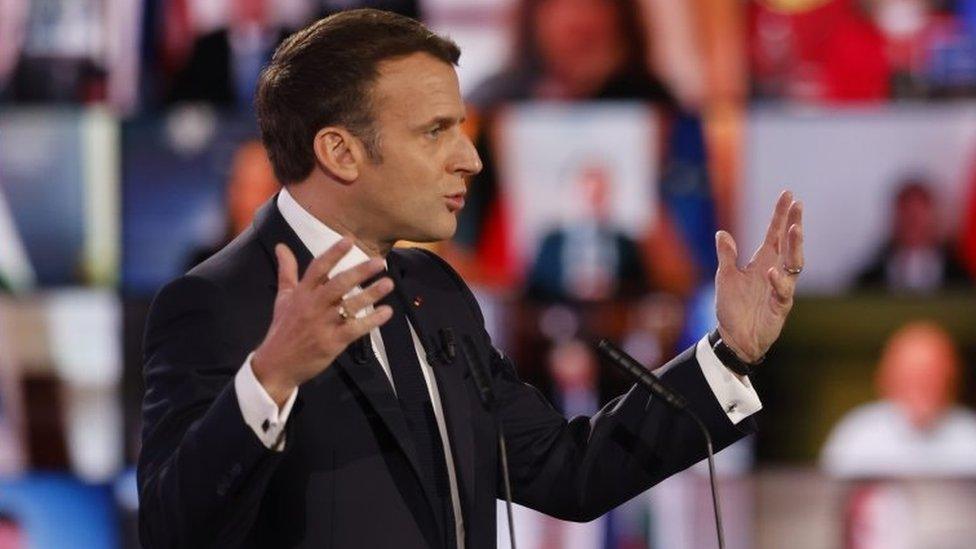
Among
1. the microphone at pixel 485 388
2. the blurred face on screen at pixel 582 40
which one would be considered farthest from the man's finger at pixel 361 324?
the blurred face on screen at pixel 582 40

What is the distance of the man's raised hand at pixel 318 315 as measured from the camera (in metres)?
1.76

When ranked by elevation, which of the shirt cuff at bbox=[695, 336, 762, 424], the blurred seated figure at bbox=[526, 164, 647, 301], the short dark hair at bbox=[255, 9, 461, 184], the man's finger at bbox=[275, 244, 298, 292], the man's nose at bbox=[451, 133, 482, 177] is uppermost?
the short dark hair at bbox=[255, 9, 461, 184]

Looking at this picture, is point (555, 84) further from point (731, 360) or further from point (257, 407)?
point (257, 407)

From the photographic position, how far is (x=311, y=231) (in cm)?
219

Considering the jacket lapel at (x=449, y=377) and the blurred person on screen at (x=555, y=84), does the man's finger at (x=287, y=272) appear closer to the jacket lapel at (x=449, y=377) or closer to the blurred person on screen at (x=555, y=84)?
the jacket lapel at (x=449, y=377)

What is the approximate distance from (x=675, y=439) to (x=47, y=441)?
2.88 meters

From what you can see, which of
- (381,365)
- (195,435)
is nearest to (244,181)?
(381,365)

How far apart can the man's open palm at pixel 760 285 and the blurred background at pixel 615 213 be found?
2310mm

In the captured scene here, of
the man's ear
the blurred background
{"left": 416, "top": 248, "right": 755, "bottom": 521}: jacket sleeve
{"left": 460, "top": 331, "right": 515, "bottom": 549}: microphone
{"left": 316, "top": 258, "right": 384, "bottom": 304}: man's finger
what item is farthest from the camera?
the blurred background

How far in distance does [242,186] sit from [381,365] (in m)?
2.63

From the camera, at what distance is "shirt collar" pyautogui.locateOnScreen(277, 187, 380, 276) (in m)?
2.19

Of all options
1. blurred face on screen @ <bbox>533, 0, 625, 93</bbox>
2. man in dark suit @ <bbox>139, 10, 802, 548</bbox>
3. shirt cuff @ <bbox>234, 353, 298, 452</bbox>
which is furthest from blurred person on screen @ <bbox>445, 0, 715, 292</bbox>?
shirt cuff @ <bbox>234, 353, 298, 452</bbox>

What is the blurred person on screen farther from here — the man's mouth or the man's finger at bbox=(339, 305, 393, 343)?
the man's finger at bbox=(339, 305, 393, 343)

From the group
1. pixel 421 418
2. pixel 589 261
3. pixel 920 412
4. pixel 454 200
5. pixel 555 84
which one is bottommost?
pixel 920 412
